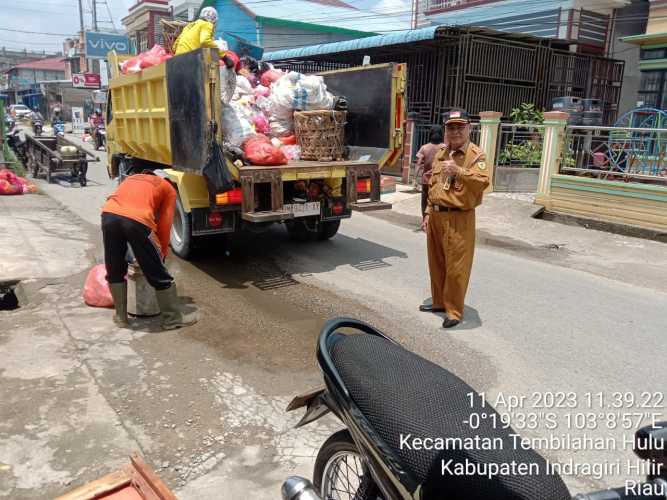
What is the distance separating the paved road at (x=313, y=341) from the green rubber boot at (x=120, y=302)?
1.14 feet

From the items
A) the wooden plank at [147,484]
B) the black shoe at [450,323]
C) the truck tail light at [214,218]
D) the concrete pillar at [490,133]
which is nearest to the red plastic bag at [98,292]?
the truck tail light at [214,218]

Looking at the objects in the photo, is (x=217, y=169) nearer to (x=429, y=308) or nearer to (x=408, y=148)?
(x=429, y=308)

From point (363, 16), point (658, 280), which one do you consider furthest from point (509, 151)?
point (363, 16)

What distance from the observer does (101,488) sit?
219cm

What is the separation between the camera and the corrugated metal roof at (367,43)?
12.5 meters

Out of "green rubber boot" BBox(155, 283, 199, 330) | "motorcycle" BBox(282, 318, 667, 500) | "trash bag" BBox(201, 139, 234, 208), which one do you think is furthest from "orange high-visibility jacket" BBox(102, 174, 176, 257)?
"motorcycle" BBox(282, 318, 667, 500)

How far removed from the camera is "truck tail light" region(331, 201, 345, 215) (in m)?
6.61

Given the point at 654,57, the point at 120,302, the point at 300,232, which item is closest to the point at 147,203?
the point at 120,302

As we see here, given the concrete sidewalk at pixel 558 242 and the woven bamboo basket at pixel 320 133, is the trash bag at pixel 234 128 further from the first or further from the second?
the concrete sidewalk at pixel 558 242

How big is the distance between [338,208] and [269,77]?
221cm

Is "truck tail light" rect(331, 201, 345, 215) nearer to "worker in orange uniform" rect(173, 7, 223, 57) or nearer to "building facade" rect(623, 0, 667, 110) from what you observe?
"worker in orange uniform" rect(173, 7, 223, 57)

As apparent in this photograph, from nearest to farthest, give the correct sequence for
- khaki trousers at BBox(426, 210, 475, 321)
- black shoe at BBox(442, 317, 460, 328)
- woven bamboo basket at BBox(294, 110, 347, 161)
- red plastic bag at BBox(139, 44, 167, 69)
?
1. khaki trousers at BBox(426, 210, 475, 321)
2. black shoe at BBox(442, 317, 460, 328)
3. woven bamboo basket at BBox(294, 110, 347, 161)
4. red plastic bag at BBox(139, 44, 167, 69)

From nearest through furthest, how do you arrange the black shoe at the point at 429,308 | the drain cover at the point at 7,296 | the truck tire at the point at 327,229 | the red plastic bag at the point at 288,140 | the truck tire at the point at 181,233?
the black shoe at the point at 429,308 → the drain cover at the point at 7,296 → the truck tire at the point at 181,233 → the red plastic bag at the point at 288,140 → the truck tire at the point at 327,229

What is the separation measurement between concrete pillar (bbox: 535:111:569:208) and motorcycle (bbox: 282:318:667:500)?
8498 millimetres
